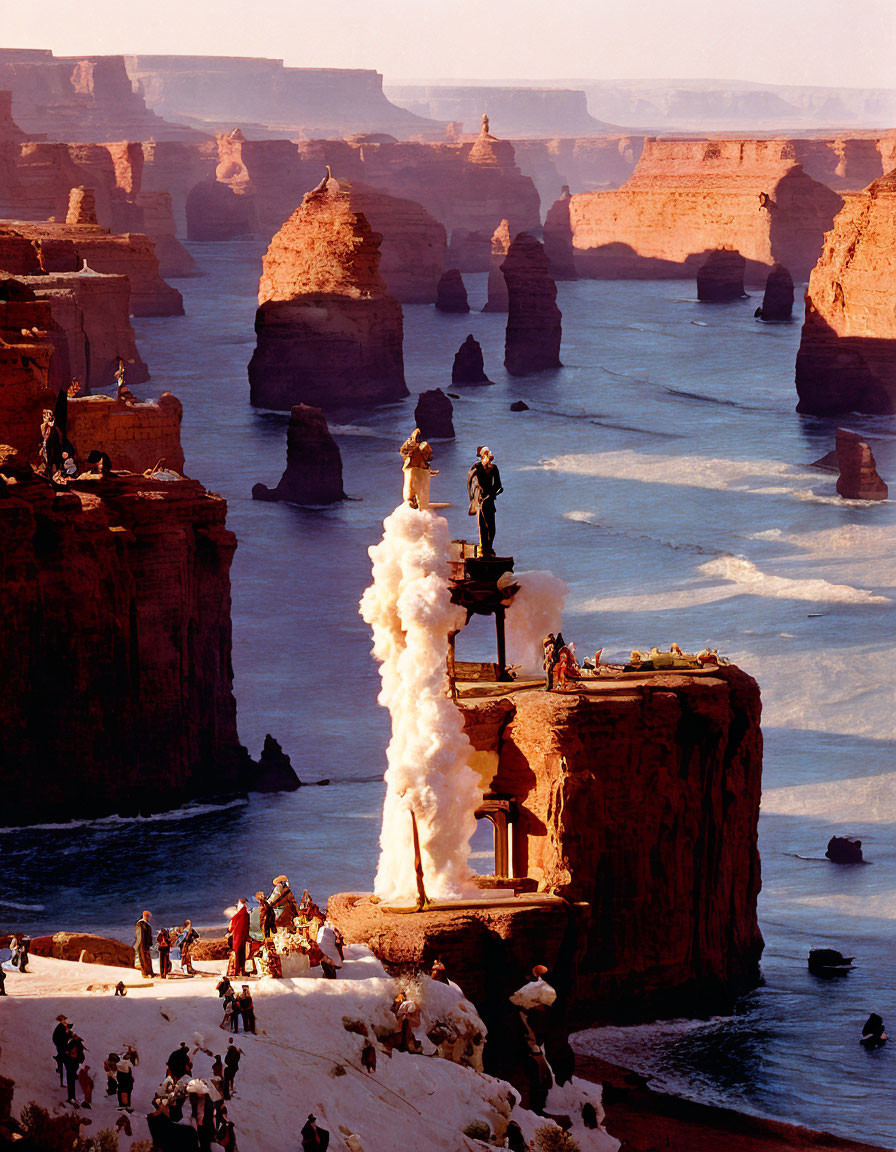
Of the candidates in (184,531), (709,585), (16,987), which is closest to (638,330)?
(709,585)

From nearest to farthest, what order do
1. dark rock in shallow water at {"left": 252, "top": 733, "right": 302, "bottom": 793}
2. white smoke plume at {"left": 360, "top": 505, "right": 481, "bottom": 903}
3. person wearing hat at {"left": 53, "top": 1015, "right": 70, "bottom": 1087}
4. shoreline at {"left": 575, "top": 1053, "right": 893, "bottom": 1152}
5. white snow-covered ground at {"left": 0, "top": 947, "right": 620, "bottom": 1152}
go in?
person wearing hat at {"left": 53, "top": 1015, "right": 70, "bottom": 1087}, white snow-covered ground at {"left": 0, "top": 947, "right": 620, "bottom": 1152}, white smoke plume at {"left": 360, "top": 505, "right": 481, "bottom": 903}, shoreline at {"left": 575, "top": 1053, "right": 893, "bottom": 1152}, dark rock in shallow water at {"left": 252, "top": 733, "right": 302, "bottom": 793}

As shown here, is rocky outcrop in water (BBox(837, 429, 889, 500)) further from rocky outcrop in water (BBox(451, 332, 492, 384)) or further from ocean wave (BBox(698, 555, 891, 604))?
rocky outcrop in water (BBox(451, 332, 492, 384))

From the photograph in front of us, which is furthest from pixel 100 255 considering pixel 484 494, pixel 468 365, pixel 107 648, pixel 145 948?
pixel 145 948

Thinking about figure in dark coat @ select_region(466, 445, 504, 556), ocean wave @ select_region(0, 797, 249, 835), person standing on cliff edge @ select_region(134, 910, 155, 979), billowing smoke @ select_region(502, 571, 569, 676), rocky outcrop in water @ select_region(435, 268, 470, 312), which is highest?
figure in dark coat @ select_region(466, 445, 504, 556)

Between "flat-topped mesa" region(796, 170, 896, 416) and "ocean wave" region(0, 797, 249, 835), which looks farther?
"flat-topped mesa" region(796, 170, 896, 416)

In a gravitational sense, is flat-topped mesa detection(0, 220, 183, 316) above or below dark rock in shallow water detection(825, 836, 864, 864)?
above

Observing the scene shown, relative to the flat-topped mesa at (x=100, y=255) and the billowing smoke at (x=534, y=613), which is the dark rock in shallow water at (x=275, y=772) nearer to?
the billowing smoke at (x=534, y=613)

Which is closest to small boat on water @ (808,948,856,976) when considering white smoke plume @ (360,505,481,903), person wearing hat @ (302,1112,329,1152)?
white smoke plume @ (360,505,481,903)
